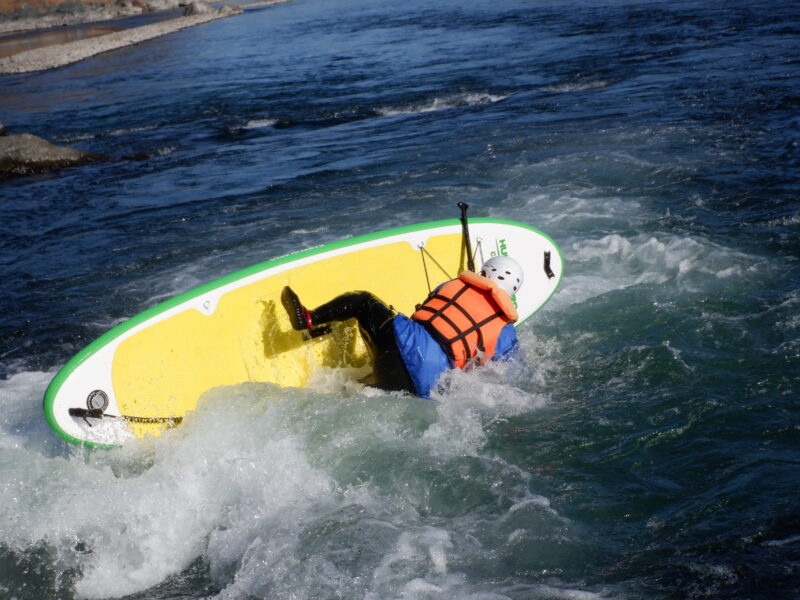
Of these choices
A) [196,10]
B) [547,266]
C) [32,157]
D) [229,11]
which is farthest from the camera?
[229,11]

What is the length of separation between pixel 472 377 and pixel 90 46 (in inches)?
1375

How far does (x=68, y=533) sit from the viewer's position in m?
4.32

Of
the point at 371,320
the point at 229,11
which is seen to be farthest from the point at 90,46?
the point at 371,320

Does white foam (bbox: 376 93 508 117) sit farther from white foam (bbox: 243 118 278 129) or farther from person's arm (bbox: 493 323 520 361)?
person's arm (bbox: 493 323 520 361)

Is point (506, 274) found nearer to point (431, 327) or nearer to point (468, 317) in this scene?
point (468, 317)

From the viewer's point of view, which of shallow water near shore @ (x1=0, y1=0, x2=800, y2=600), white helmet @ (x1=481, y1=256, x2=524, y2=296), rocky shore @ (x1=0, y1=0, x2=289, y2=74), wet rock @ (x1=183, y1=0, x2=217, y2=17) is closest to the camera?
shallow water near shore @ (x1=0, y1=0, x2=800, y2=600)

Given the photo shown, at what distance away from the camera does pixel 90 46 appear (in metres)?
34.5

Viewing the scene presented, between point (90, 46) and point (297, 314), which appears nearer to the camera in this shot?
point (297, 314)

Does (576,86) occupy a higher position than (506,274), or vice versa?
(576,86)

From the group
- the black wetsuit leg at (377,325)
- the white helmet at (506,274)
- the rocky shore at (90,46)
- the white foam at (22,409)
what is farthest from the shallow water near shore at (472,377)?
the rocky shore at (90,46)

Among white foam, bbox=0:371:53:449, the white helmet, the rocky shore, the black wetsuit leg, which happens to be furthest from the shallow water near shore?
the rocky shore

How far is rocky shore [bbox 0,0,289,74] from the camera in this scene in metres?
30.3

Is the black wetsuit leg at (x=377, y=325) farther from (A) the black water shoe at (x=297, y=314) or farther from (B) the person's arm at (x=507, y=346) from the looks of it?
(B) the person's arm at (x=507, y=346)

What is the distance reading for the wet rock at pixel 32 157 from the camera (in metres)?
13.3
